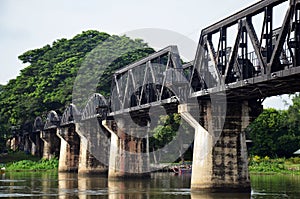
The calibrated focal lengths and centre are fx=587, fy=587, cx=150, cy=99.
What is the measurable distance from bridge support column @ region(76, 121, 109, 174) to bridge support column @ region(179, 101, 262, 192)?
3769cm

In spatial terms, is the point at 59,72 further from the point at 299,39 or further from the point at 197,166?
the point at 299,39

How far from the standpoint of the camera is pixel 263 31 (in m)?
34.1

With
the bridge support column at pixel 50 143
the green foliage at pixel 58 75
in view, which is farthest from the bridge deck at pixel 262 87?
the bridge support column at pixel 50 143

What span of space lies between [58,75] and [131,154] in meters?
50.3

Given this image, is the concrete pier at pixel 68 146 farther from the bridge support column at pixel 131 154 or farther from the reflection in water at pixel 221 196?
the reflection in water at pixel 221 196

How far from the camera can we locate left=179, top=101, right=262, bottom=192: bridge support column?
151ft

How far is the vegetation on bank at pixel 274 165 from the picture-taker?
89.4 meters

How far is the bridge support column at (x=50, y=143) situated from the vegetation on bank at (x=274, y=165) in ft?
125

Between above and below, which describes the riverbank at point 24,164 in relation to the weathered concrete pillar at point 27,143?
below

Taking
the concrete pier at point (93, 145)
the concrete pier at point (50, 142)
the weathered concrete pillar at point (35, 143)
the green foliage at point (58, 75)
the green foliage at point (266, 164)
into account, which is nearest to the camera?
the concrete pier at point (93, 145)

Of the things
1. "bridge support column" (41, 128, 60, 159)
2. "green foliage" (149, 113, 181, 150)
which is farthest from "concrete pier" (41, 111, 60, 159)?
"green foliage" (149, 113, 181, 150)

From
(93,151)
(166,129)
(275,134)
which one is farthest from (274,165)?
(93,151)

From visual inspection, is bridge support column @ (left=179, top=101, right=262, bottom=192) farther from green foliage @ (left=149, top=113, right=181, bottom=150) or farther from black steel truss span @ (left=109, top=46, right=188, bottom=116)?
green foliage @ (left=149, top=113, right=181, bottom=150)

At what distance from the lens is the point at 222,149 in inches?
A: 1817
